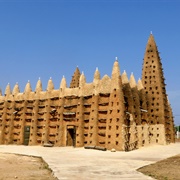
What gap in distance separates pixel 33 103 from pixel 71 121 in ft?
30.8

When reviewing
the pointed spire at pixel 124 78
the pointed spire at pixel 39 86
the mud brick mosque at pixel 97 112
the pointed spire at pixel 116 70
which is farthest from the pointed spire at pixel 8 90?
the pointed spire at pixel 116 70

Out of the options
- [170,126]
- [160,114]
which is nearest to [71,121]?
[160,114]

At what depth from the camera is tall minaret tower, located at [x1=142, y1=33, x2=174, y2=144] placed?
4628 centimetres

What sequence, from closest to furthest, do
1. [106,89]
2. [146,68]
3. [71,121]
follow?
[106,89] < [71,121] < [146,68]

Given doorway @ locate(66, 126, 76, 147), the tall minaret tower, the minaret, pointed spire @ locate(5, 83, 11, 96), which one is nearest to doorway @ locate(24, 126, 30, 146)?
pointed spire @ locate(5, 83, 11, 96)

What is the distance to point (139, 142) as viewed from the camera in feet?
136

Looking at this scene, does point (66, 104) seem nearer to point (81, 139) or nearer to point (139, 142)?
point (81, 139)

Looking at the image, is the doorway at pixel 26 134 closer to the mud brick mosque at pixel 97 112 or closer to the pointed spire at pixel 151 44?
the mud brick mosque at pixel 97 112

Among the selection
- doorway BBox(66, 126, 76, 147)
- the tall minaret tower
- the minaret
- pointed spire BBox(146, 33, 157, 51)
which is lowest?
doorway BBox(66, 126, 76, 147)

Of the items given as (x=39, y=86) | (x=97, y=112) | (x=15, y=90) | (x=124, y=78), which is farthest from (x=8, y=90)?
(x=124, y=78)

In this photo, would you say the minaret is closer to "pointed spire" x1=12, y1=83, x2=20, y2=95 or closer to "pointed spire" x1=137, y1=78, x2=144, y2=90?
"pointed spire" x1=12, y1=83, x2=20, y2=95

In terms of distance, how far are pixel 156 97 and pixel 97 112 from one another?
538 inches

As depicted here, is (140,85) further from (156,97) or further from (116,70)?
(116,70)

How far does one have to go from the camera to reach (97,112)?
3981 centimetres
